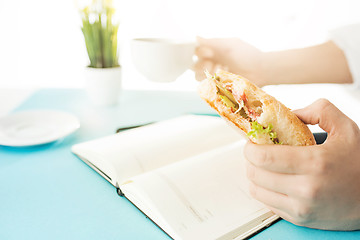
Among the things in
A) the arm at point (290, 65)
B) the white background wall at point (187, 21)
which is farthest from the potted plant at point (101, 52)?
the white background wall at point (187, 21)

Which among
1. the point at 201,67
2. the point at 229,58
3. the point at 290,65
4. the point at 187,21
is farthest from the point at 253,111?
the point at 187,21

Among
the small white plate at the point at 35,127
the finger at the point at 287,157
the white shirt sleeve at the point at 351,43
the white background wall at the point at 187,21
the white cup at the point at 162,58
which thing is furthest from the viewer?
the white background wall at the point at 187,21

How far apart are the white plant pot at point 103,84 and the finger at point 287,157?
2.42 ft

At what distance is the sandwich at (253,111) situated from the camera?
1.84 feet

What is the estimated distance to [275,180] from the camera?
50 cm

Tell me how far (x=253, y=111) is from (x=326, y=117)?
126 millimetres

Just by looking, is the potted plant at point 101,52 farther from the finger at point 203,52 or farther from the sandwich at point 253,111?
the sandwich at point 253,111

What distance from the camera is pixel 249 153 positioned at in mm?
497

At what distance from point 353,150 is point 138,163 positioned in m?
0.40

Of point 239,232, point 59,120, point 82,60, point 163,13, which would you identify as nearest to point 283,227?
point 239,232

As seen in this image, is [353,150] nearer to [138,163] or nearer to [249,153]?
[249,153]

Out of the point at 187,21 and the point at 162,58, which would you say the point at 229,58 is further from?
the point at 187,21

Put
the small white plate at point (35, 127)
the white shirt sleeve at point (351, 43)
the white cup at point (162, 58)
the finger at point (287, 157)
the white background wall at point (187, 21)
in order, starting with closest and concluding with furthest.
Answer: the finger at point (287, 157)
the small white plate at point (35, 127)
the white cup at point (162, 58)
the white shirt sleeve at point (351, 43)
the white background wall at point (187, 21)

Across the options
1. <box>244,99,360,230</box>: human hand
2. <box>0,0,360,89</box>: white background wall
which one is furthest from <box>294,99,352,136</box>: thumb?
<box>0,0,360,89</box>: white background wall
